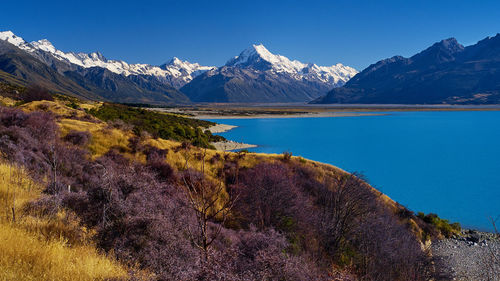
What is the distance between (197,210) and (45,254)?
2.58 metres

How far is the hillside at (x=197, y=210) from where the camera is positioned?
5664 mm

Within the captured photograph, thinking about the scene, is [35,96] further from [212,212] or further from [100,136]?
[212,212]

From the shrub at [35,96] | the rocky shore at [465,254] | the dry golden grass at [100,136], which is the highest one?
the shrub at [35,96]

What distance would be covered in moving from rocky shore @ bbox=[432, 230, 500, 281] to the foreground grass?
1261 cm

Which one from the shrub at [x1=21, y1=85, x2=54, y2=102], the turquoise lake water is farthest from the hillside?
the shrub at [x1=21, y1=85, x2=54, y2=102]

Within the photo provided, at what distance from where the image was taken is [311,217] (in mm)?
12492

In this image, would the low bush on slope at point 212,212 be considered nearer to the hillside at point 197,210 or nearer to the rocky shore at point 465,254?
the hillside at point 197,210

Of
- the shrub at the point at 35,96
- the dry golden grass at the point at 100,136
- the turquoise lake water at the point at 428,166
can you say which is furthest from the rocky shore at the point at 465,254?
the shrub at the point at 35,96

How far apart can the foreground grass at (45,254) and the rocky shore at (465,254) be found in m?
12.6

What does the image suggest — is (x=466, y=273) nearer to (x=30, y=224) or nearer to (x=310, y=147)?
(x=30, y=224)

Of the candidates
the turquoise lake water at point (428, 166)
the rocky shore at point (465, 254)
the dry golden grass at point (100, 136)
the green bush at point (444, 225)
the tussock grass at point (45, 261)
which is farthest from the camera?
the turquoise lake water at point (428, 166)

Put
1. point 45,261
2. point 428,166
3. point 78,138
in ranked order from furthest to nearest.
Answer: point 428,166 → point 78,138 → point 45,261

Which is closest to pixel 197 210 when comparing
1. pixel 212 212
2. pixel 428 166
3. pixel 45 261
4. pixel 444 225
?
pixel 45 261

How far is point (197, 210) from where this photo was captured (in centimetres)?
432
